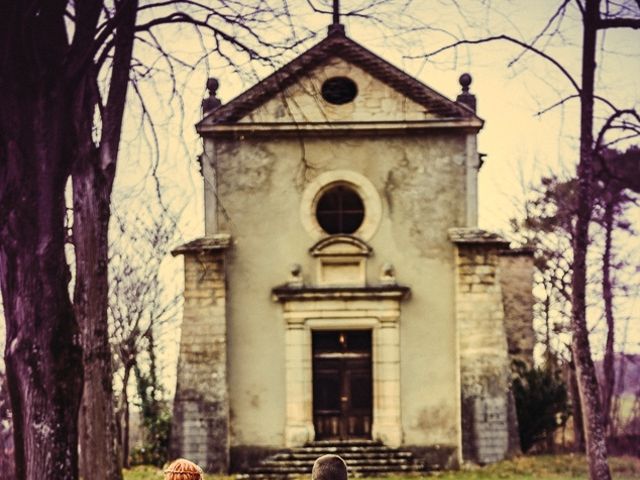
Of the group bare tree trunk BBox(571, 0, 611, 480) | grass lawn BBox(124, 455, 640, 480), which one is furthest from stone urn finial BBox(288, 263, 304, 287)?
bare tree trunk BBox(571, 0, 611, 480)

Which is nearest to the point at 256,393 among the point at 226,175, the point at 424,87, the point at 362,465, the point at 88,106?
the point at 362,465

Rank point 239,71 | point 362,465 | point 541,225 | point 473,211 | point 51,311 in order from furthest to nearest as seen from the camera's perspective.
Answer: point 541,225 < point 473,211 < point 362,465 < point 239,71 < point 51,311

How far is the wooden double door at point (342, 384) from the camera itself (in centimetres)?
2241

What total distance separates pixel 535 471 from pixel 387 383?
3600 millimetres

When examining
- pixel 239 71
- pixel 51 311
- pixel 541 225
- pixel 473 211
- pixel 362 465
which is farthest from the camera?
pixel 541 225

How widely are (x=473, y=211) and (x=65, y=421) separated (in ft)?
50.1

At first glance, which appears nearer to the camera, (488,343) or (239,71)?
(239,71)

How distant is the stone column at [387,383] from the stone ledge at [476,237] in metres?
2.14

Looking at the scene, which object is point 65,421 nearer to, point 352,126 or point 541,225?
point 352,126

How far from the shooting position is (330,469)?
5.54 metres

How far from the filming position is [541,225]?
33844mm

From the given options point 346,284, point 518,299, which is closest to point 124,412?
point 346,284

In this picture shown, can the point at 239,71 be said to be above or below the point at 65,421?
above

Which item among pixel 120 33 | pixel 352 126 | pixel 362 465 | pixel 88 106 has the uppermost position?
pixel 352 126
